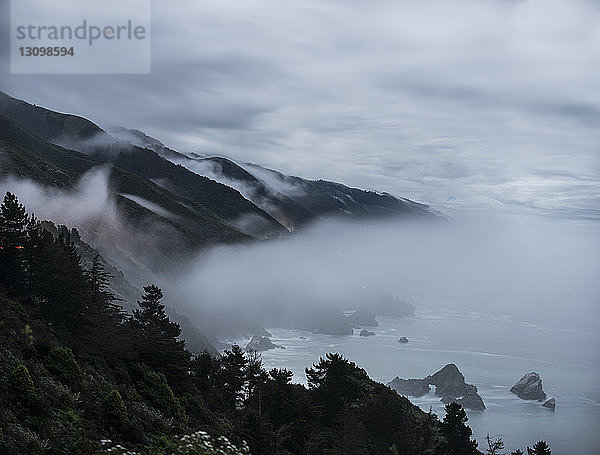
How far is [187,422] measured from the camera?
840 inches

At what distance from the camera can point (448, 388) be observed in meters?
96.8

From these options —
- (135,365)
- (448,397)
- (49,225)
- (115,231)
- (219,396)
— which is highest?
(115,231)

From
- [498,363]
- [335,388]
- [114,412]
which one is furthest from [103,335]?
[498,363]

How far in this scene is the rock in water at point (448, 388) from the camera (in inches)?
3635

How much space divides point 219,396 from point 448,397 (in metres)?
73.8

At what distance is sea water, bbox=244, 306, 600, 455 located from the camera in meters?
83.5

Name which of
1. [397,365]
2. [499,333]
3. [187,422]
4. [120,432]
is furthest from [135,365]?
[499,333]

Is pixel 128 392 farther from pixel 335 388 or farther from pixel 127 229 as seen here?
pixel 127 229

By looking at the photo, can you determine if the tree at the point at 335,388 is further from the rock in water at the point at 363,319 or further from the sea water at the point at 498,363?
the rock in water at the point at 363,319

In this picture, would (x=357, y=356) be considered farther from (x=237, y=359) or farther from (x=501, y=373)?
(x=237, y=359)

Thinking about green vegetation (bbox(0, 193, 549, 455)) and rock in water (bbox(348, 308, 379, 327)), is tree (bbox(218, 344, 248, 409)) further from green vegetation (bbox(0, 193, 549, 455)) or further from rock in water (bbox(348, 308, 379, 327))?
rock in water (bbox(348, 308, 379, 327))

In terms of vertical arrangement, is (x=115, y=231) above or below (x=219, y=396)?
above

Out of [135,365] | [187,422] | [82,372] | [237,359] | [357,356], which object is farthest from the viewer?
[357,356]

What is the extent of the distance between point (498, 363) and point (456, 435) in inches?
4146
